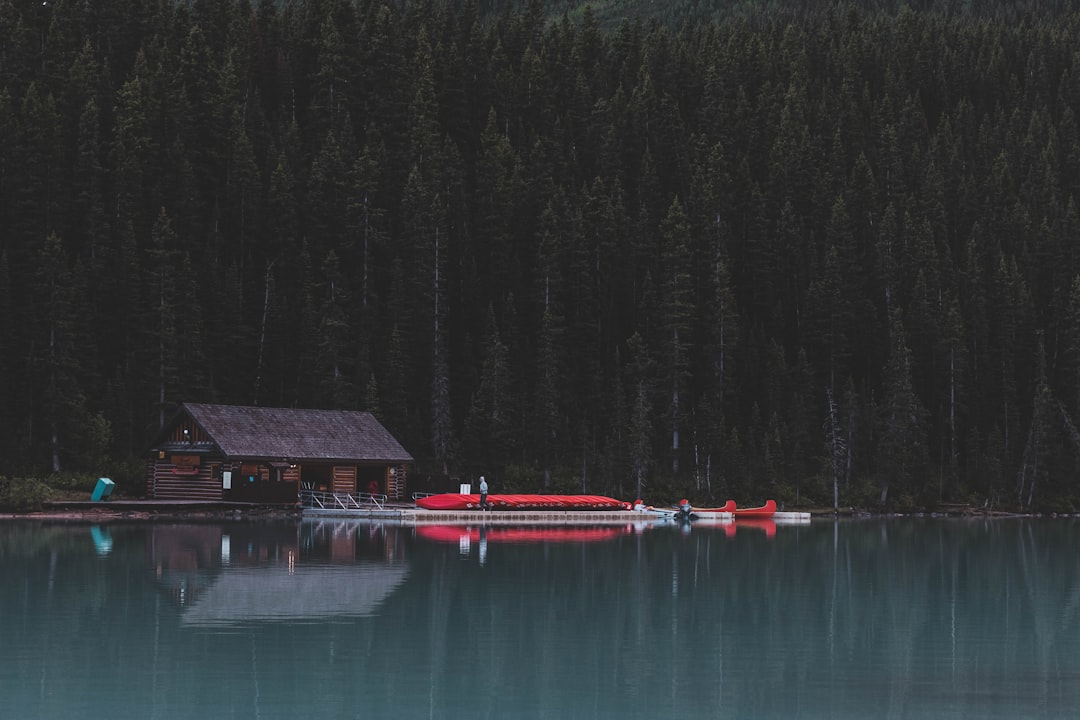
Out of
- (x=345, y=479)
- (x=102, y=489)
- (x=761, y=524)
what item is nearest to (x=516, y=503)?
(x=345, y=479)

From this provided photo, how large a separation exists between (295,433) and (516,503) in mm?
12288

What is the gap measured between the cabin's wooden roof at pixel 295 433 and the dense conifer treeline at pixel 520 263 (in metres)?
7.66

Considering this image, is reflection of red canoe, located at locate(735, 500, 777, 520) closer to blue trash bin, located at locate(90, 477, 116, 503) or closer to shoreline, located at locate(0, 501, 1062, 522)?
shoreline, located at locate(0, 501, 1062, 522)

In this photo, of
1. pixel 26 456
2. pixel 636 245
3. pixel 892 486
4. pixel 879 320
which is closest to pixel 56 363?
pixel 26 456

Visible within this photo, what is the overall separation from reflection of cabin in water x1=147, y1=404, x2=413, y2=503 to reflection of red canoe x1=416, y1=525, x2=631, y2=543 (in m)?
11.7

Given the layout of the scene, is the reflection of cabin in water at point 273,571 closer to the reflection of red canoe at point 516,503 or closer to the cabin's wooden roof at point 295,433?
the reflection of red canoe at point 516,503

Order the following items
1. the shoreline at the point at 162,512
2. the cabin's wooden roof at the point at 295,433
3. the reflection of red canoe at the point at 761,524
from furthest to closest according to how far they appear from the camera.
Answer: the cabin's wooden roof at the point at 295,433 → the reflection of red canoe at the point at 761,524 → the shoreline at the point at 162,512

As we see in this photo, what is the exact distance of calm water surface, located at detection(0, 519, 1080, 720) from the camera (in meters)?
18.8

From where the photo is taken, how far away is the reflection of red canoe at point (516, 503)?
229ft

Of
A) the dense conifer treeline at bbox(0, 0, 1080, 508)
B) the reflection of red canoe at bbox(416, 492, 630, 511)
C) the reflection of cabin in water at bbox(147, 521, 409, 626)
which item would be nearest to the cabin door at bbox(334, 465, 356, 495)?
the reflection of red canoe at bbox(416, 492, 630, 511)

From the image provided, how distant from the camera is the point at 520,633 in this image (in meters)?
25.2

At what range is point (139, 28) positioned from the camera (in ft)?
379

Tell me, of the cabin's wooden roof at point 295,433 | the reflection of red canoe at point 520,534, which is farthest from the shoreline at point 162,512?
the reflection of red canoe at point 520,534

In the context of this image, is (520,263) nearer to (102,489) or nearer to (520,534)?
(102,489)
